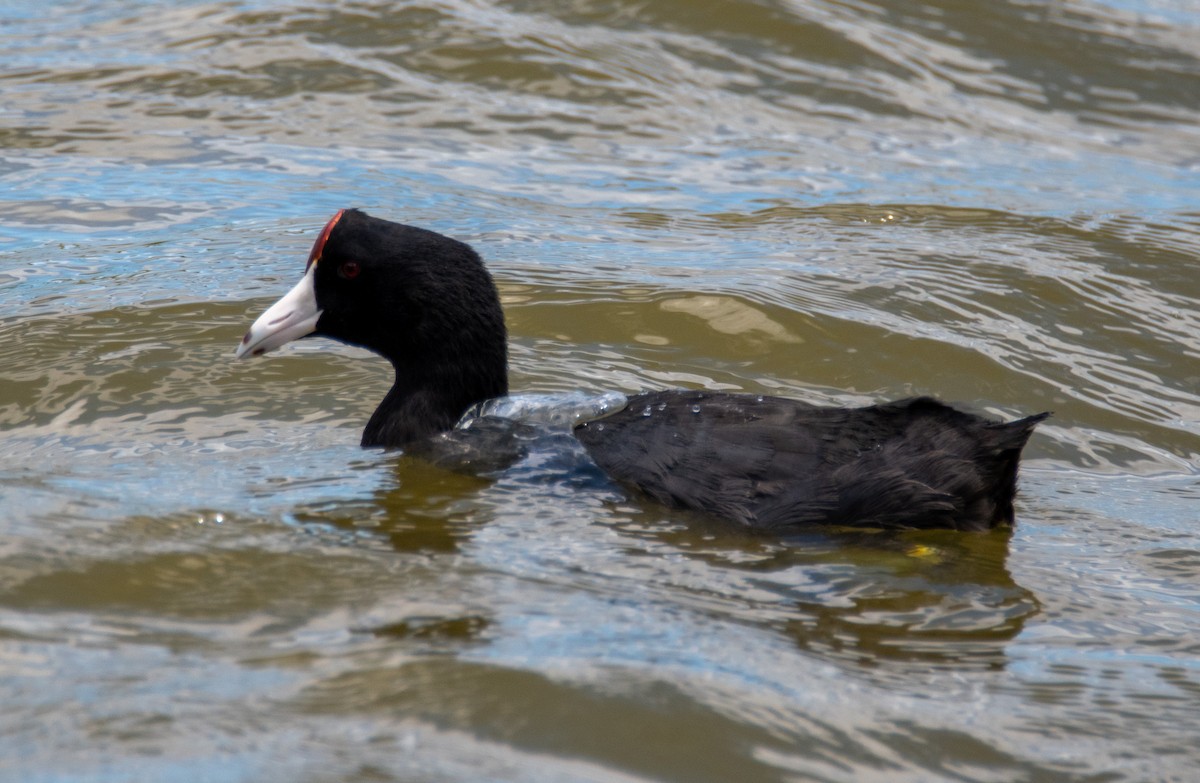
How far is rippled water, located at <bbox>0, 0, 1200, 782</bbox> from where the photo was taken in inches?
123

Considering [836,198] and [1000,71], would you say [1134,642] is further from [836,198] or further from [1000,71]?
[1000,71]

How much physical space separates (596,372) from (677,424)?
125cm

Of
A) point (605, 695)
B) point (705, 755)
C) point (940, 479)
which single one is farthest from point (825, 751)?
point (940, 479)

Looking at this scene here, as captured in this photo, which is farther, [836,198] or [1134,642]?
[836,198]

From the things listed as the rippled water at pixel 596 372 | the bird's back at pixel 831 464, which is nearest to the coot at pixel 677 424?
the bird's back at pixel 831 464

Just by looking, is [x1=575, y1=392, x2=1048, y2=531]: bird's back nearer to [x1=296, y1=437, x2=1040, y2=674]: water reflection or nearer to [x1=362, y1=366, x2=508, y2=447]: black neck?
[x1=296, y1=437, x2=1040, y2=674]: water reflection

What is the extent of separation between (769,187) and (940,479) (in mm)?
4387

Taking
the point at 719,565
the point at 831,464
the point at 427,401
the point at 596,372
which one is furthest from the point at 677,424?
the point at 596,372

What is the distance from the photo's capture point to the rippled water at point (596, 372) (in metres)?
3.12

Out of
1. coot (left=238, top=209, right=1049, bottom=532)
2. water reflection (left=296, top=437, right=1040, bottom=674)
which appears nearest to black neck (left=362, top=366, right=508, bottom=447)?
coot (left=238, top=209, right=1049, bottom=532)

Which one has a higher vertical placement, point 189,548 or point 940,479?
point 940,479

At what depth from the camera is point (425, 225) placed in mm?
7234

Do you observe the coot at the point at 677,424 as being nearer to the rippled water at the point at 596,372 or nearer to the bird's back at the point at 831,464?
the bird's back at the point at 831,464

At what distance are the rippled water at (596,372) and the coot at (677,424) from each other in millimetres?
126
